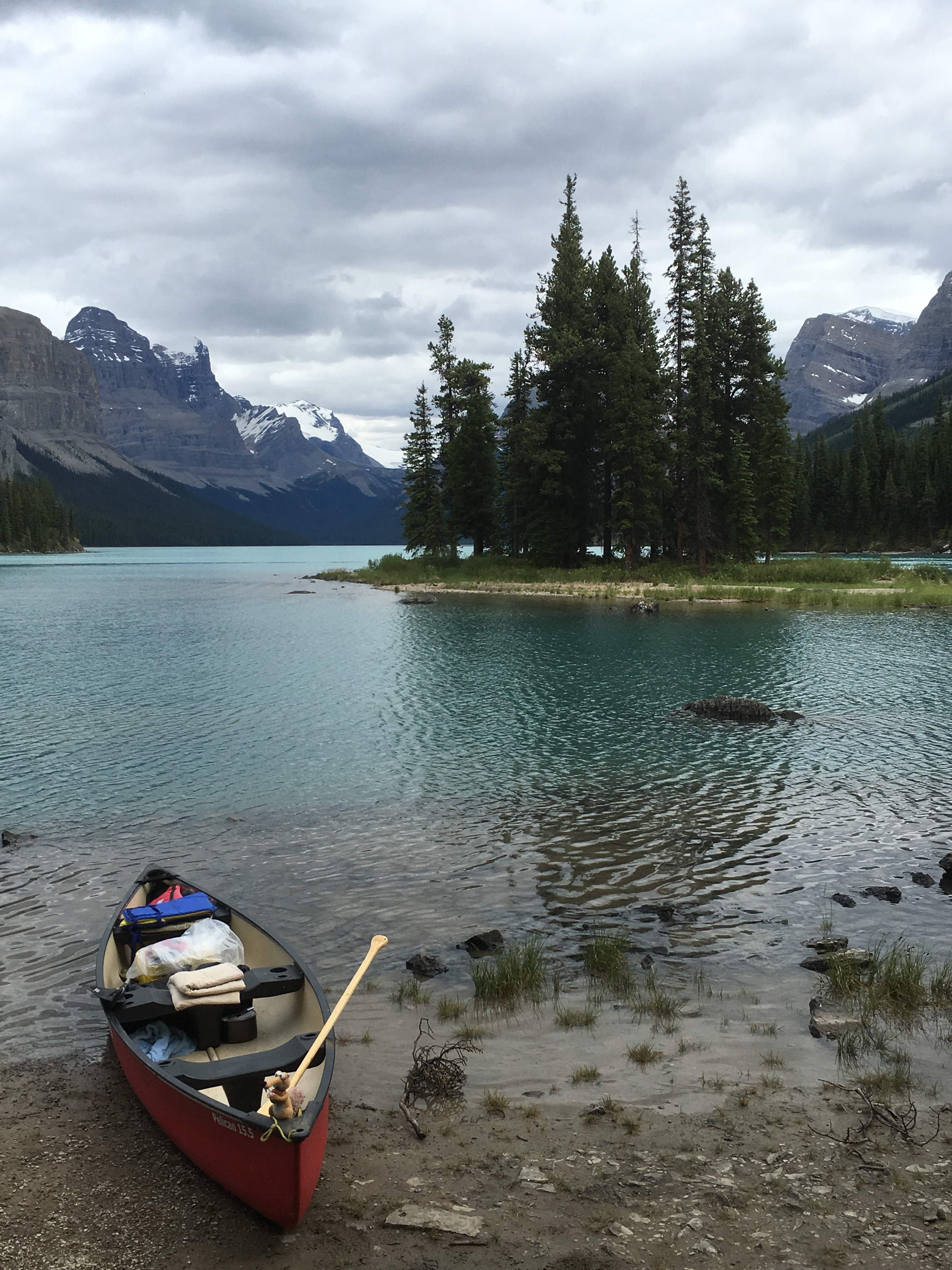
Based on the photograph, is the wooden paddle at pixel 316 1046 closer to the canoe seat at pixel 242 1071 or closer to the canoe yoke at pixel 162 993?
the canoe seat at pixel 242 1071

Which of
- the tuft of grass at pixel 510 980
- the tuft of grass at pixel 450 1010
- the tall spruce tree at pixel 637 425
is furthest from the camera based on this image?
the tall spruce tree at pixel 637 425

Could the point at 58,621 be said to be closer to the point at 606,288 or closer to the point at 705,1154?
the point at 606,288

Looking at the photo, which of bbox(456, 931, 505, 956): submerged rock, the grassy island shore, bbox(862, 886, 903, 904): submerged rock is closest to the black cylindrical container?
bbox(456, 931, 505, 956): submerged rock

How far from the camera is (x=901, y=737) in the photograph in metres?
24.0

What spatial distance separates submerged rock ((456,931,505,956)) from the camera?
38.2ft

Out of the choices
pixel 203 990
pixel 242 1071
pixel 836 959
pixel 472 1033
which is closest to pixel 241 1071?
pixel 242 1071

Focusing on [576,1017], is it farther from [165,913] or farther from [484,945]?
[165,913]

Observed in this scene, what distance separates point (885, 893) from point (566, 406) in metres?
64.2

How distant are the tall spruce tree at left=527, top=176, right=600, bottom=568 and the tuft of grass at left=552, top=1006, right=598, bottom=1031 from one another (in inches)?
2503

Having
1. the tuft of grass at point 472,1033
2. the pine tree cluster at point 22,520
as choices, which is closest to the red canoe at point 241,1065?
the tuft of grass at point 472,1033

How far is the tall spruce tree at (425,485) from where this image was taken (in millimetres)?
88500

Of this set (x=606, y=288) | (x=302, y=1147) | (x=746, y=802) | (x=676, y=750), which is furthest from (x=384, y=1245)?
(x=606, y=288)

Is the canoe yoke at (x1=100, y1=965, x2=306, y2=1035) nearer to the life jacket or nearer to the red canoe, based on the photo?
the red canoe

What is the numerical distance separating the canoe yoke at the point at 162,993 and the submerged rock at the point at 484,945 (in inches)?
118
